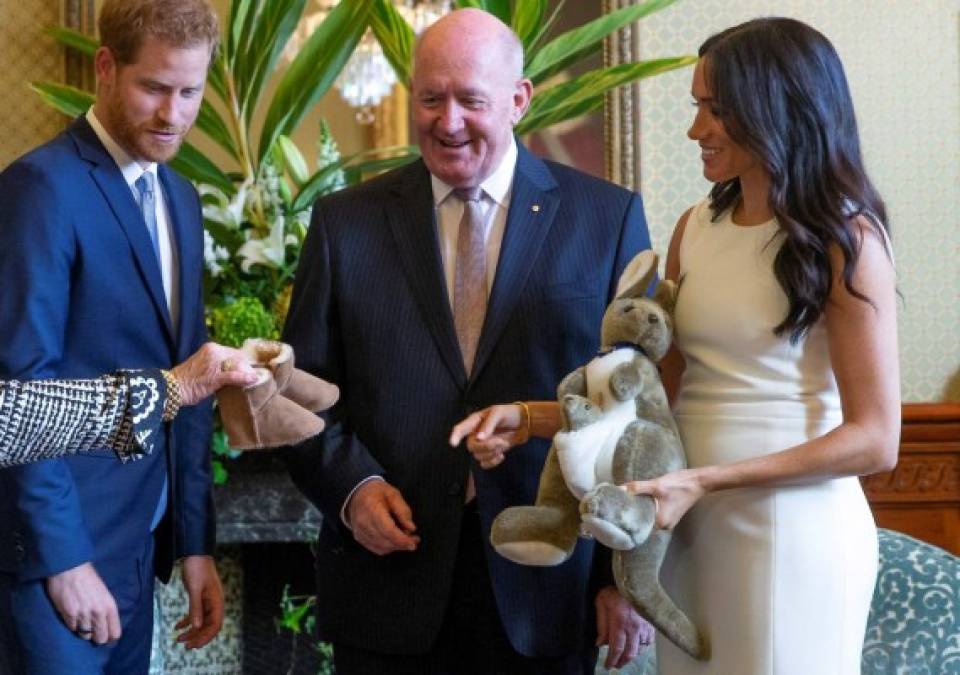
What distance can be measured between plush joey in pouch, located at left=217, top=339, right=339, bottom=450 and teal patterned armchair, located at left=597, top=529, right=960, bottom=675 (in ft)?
3.50

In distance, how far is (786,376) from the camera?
1.80m

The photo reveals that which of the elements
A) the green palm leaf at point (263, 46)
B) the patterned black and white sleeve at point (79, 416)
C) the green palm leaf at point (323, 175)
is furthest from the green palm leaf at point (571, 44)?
the patterned black and white sleeve at point (79, 416)

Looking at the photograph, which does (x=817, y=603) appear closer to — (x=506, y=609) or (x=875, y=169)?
(x=506, y=609)

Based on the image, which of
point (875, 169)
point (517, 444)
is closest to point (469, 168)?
point (517, 444)

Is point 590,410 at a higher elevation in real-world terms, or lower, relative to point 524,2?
lower

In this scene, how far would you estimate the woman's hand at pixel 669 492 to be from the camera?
1.72 meters

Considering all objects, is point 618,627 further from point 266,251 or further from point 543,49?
point 543,49

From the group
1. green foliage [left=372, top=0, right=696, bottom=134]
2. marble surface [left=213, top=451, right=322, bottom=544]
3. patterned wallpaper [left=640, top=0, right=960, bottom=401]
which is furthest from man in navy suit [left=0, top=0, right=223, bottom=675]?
patterned wallpaper [left=640, top=0, right=960, bottom=401]

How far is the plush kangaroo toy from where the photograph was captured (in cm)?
177

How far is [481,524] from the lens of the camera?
6.97ft

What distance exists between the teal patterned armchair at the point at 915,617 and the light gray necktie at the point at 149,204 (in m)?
1.34

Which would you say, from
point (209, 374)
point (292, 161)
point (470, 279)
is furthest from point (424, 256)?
point (292, 161)

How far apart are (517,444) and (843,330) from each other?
522 mm

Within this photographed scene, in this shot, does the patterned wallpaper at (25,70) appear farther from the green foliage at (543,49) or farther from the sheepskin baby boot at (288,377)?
the sheepskin baby boot at (288,377)
